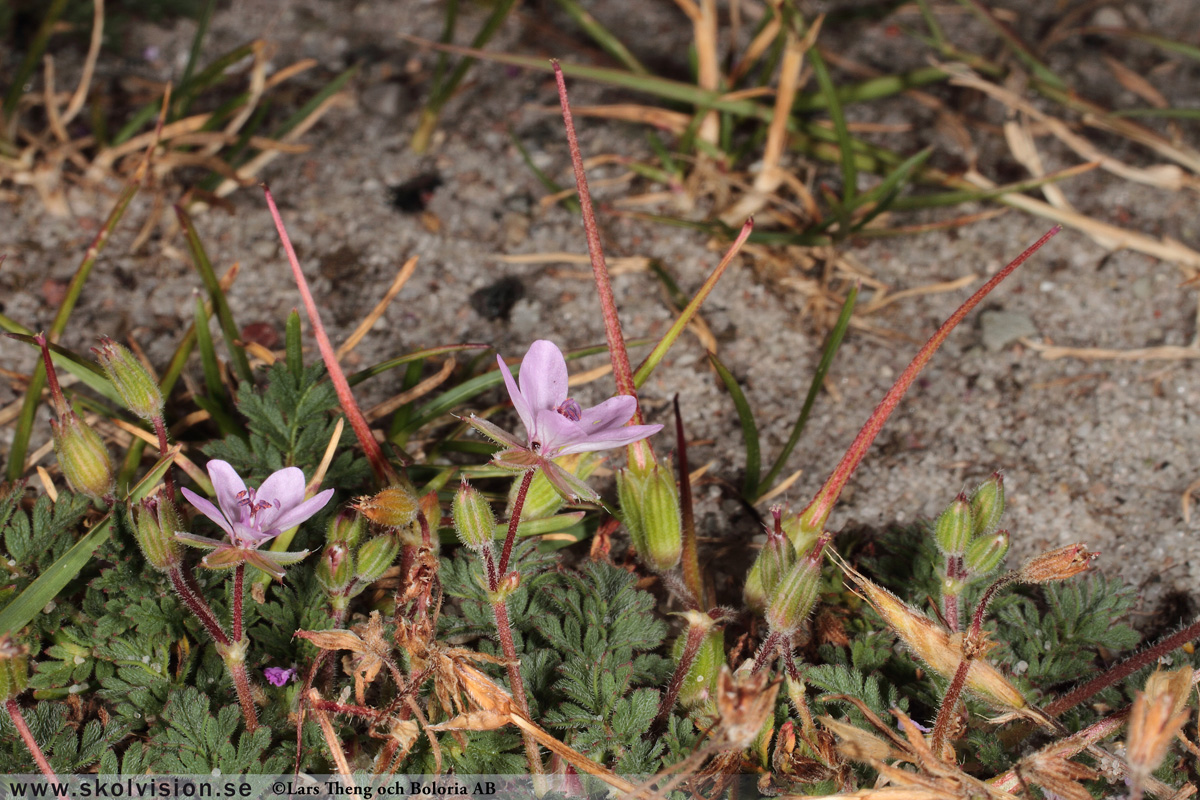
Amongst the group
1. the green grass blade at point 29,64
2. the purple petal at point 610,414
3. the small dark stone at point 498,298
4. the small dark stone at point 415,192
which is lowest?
the small dark stone at point 498,298

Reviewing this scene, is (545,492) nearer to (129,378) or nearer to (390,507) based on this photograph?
(390,507)

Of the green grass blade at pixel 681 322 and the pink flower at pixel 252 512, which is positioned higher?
the green grass blade at pixel 681 322

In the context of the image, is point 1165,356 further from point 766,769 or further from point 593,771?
point 593,771

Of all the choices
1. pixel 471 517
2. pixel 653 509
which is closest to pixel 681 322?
pixel 653 509

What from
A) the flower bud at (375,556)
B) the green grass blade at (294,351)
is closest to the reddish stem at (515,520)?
the flower bud at (375,556)

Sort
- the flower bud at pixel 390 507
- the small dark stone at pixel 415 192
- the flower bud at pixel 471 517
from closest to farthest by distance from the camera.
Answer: the flower bud at pixel 471 517
the flower bud at pixel 390 507
the small dark stone at pixel 415 192

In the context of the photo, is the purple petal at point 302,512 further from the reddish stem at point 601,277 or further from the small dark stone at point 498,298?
the small dark stone at point 498,298

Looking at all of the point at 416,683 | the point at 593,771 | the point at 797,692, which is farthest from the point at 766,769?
the point at 416,683
